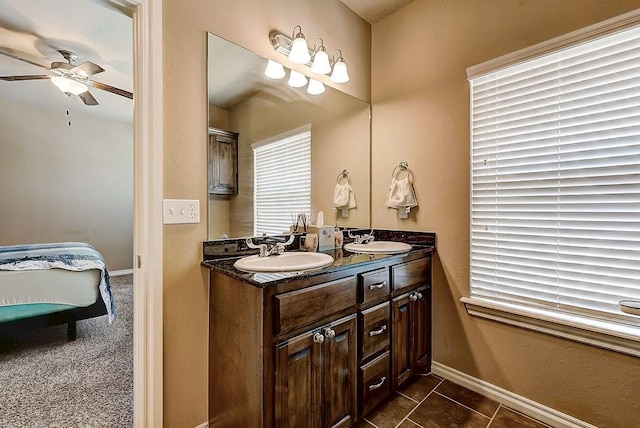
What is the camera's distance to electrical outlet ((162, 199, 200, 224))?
1304 millimetres

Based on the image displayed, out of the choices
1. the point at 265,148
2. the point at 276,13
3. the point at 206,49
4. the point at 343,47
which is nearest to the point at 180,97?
the point at 206,49

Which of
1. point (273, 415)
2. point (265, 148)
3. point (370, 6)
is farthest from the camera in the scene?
point (370, 6)

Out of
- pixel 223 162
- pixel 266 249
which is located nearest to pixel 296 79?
pixel 223 162

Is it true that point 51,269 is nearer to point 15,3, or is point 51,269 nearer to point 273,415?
point 15,3

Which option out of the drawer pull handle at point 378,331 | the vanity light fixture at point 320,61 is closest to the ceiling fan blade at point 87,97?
the vanity light fixture at point 320,61

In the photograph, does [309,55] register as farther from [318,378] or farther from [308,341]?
[318,378]

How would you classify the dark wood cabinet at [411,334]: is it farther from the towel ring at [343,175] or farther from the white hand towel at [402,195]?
the towel ring at [343,175]

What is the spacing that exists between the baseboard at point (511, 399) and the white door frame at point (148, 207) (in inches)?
67.5

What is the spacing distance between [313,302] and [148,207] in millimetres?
838

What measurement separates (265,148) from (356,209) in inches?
35.3

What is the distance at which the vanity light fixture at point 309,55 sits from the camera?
5.61 ft

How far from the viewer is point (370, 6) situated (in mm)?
2158

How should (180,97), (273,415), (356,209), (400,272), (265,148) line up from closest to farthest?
(273,415)
(180,97)
(400,272)
(265,148)
(356,209)

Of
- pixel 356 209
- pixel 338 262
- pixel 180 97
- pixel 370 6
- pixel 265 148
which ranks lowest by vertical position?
pixel 338 262
